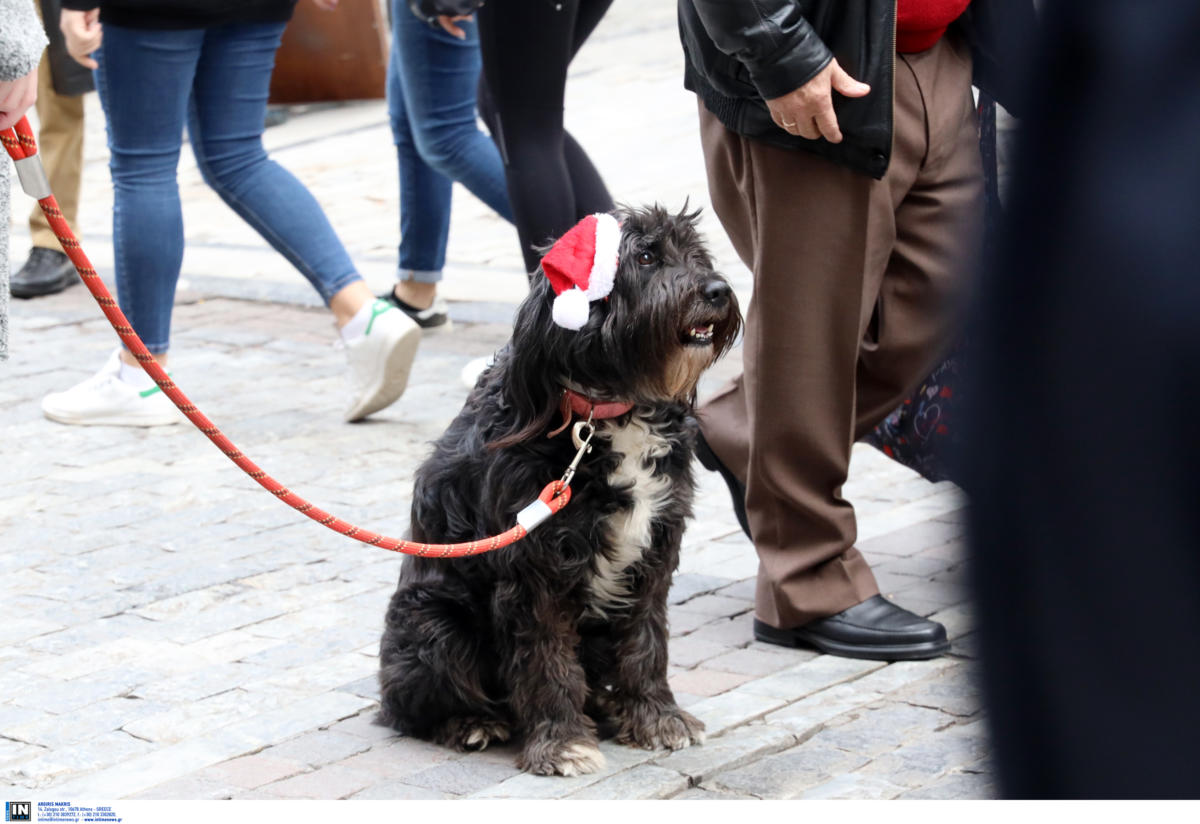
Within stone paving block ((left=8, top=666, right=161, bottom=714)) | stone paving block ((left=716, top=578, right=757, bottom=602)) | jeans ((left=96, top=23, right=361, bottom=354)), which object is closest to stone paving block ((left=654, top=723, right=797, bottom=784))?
stone paving block ((left=716, top=578, right=757, bottom=602))

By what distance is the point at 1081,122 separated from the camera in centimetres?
96

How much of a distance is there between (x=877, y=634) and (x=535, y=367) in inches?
46.3

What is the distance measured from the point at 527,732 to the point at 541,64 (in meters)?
2.59

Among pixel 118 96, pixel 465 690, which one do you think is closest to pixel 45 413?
pixel 118 96

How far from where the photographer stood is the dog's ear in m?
2.98

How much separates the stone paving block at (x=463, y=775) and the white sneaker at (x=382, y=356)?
7.89ft

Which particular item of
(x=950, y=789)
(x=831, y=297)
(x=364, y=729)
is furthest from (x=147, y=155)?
(x=950, y=789)

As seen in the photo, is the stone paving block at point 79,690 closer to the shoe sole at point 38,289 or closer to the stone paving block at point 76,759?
the stone paving block at point 76,759

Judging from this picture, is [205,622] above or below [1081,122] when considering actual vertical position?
below

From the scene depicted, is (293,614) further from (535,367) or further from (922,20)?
(922,20)

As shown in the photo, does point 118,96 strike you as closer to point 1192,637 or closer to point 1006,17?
point 1006,17

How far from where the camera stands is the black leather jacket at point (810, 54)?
320 cm

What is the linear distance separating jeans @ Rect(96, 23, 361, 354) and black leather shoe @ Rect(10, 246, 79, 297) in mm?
2328

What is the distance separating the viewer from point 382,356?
546 centimetres
